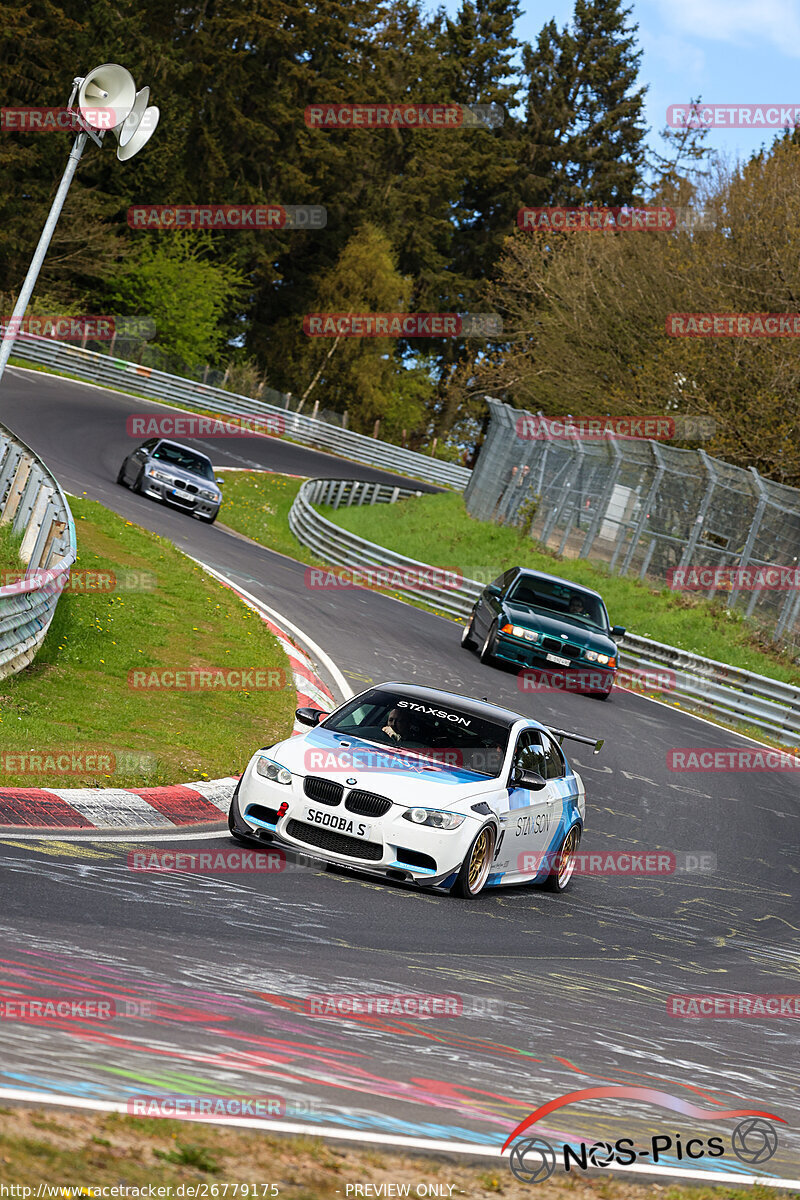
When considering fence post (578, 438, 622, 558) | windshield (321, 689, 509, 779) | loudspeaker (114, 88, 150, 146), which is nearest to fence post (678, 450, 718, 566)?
fence post (578, 438, 622, 558)

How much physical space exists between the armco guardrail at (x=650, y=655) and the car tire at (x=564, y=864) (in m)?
12.5

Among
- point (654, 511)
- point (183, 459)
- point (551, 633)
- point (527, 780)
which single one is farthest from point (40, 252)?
point (654, 511)

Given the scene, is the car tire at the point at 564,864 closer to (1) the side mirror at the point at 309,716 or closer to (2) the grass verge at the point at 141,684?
(1) the side mirror at the point at 309,716

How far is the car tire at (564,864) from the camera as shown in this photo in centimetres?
1097

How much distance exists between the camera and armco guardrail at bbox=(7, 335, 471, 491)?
170ft

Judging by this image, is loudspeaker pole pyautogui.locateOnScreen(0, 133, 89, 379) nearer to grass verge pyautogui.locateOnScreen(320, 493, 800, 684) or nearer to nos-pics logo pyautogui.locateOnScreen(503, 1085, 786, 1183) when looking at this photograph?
nos-pics logo pyautogui.locateOnScreen(503, 1085, 786, 1183)

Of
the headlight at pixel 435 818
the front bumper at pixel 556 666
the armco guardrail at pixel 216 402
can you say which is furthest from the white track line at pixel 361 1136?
the armco guardrail at pixel 216 402

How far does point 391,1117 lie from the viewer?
4867 mm

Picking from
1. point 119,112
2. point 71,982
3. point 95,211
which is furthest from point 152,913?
point 95,211

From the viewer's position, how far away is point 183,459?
102 ft

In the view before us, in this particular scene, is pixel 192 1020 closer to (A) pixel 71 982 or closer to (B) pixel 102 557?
(A) pixel 71 982

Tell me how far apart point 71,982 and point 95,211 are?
57833 mm

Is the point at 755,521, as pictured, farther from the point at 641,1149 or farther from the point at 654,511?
the point at 641,1149

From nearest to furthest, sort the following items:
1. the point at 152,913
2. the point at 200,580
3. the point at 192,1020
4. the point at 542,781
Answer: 1. the point at 192,1020
2. the point at 152,913
3. the point at 542,781
4. the point at 200,580
